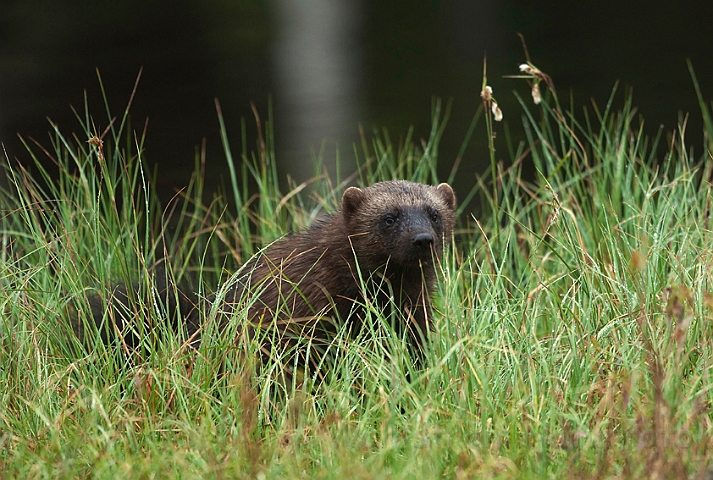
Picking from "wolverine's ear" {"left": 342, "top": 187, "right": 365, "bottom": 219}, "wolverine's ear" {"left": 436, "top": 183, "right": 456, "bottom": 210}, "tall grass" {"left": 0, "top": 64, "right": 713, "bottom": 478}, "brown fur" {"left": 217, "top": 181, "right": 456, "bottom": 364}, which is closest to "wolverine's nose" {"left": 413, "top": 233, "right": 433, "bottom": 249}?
"brown fur" {"left": 217, "top": 181, "right": 456, "bottom": 364}

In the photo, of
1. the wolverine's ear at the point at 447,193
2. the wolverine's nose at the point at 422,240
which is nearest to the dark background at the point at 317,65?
the wolverine's ear at the point at 447,193

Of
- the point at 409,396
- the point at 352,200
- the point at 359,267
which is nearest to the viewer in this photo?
the point at 409,396

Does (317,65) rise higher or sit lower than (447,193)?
lower

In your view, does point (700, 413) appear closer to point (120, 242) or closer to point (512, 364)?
point (512, 364)

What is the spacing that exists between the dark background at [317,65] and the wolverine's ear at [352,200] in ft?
18.4

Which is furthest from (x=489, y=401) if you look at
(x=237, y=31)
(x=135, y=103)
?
(x=237, y=31)

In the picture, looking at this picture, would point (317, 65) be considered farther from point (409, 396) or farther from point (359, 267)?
point (409, 396)

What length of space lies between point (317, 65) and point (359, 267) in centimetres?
1527

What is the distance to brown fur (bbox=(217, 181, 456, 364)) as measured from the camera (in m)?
4.48

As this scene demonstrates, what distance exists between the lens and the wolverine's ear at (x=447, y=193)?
5.00 m

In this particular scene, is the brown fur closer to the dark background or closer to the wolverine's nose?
the wolverine's nose

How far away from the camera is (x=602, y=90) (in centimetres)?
1364

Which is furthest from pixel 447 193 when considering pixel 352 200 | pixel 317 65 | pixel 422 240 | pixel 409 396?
pixel 317 65

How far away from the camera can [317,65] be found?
1939 cm
